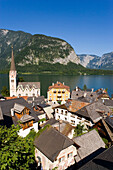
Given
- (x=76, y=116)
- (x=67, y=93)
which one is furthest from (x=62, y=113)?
(x=67, y=93)

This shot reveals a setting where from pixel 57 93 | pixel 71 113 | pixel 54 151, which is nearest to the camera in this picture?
pixel 54 151

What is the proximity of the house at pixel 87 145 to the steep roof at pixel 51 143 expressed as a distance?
285 cm

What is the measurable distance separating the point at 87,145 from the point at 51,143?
6.49 m

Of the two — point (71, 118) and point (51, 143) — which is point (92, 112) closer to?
point (71, 118)

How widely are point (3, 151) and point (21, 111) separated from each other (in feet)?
52.4

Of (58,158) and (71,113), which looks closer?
(58,158)

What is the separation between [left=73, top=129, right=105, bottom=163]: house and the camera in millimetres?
18109

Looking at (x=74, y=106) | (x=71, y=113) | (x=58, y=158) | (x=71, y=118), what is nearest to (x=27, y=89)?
(x=74, y=106)

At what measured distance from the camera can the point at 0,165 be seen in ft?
28.7

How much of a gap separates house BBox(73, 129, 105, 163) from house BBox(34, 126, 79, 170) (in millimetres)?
975

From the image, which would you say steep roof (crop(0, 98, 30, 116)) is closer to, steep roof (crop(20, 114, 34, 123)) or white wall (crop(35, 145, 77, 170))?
steep roof (crop(20, 114, 34, 123))

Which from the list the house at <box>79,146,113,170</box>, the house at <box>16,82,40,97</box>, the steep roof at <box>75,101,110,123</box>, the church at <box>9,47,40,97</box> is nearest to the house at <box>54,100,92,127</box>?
the steep roof at <box>75,101,110,123</box>

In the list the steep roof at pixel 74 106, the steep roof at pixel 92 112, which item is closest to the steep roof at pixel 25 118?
the steep roof at pixel 74 106

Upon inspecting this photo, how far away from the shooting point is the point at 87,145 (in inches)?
774
